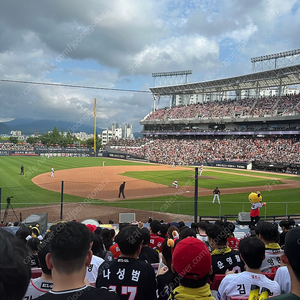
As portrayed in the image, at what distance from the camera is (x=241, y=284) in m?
3.21

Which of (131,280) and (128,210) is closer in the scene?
(131,280)

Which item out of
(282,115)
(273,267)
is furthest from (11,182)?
(282,115)

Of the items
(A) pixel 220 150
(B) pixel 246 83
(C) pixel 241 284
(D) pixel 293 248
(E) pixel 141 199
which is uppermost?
(B) pixel 246 83

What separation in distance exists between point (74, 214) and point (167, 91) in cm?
7211

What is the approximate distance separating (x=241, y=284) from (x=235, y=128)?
2586 inches

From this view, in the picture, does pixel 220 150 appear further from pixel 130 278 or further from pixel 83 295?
pixel 83 295

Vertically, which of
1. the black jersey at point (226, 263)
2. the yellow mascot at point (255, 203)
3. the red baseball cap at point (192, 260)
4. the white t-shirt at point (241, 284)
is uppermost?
the red baseball cap at point (192, 260)

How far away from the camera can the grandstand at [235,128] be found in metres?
51.9

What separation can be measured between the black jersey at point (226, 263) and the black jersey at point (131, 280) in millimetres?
1465

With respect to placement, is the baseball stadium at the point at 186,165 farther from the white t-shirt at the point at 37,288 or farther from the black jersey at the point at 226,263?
the white t-shirt at the point at 37,288

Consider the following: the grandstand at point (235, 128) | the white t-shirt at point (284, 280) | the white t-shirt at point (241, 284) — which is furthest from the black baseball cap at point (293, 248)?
the grandstand at point (235, 128)

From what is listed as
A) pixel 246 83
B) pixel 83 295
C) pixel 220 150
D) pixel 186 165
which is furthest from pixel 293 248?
pixel 246 83

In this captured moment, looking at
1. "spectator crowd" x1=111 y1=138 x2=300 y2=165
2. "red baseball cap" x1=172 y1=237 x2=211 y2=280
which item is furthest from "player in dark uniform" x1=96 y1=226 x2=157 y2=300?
"spectator crowd" x1=111 y1=138 x2=300 y2=165

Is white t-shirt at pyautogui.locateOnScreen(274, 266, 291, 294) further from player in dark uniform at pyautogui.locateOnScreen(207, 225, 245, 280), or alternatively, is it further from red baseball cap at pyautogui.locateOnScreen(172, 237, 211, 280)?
red baseball cap at pyautogui.locateOnScreen(172, 237, 211, 280)
